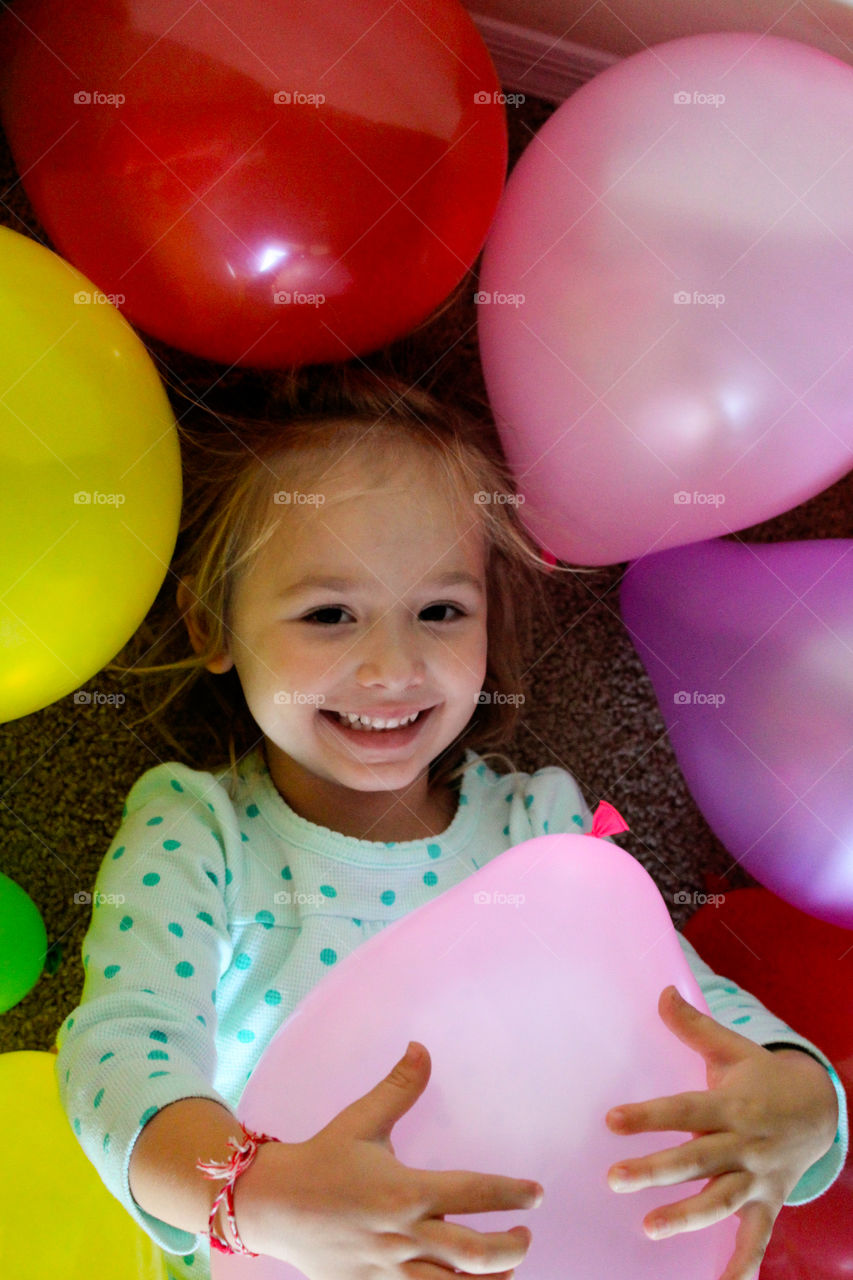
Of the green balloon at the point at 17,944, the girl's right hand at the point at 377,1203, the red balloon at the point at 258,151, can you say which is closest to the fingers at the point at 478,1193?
the girl's right hand at the point at 377,1203

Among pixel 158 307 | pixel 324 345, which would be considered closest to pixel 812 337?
pixel 324 345

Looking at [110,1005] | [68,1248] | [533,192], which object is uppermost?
[533,192]

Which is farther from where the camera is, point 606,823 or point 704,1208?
point 606,823

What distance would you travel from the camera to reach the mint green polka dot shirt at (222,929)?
0.83 metres

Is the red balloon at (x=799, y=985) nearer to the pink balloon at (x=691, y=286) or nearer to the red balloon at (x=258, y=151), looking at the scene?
the pink balloon at (x=691, y=286)

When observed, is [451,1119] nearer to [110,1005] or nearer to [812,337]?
[110,1005]

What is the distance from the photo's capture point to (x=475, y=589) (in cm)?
105

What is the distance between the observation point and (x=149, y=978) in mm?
899

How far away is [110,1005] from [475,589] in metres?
0.47

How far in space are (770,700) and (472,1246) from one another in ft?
1.76

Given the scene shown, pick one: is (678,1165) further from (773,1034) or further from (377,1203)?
(773,1034)

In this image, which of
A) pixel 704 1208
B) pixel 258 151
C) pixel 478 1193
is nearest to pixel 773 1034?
pixel 704 1208

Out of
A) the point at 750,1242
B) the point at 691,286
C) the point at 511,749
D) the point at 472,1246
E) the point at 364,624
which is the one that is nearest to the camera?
the point at 472,1246

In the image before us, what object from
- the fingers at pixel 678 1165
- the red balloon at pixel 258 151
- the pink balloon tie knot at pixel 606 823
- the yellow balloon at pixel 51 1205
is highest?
the red balloon at pixel 258 151
